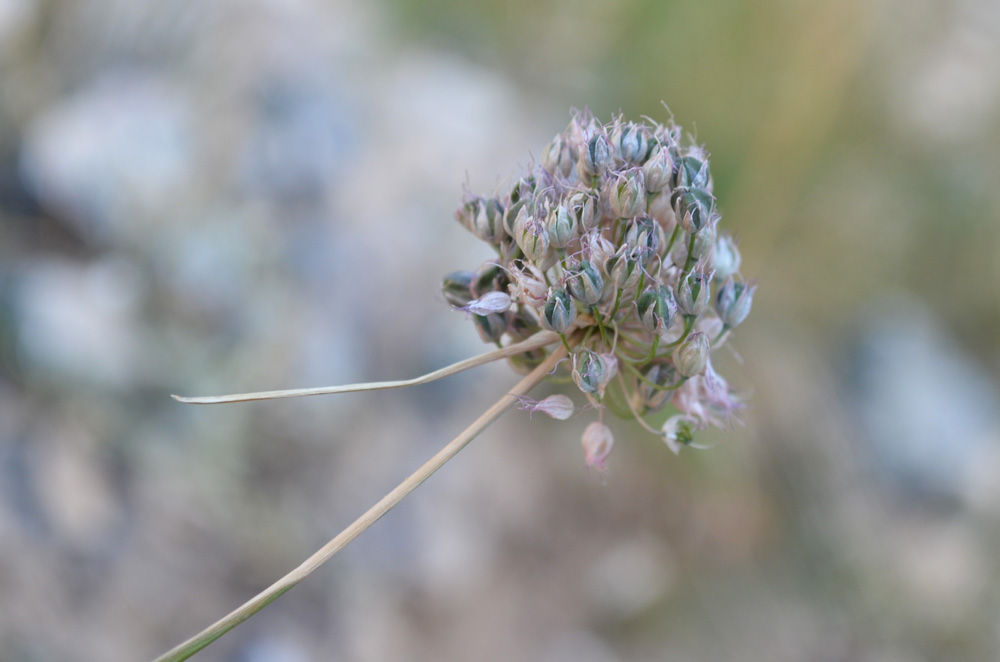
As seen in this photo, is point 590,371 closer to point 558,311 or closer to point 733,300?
point 558,311

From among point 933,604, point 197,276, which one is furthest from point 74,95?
point 933,604

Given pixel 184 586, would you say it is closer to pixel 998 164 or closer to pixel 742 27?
pixel 742 27

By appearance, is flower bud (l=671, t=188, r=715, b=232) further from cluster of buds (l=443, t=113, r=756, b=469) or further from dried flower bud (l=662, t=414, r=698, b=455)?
dried flower bud (l=662, t=414, r=698, b=455)

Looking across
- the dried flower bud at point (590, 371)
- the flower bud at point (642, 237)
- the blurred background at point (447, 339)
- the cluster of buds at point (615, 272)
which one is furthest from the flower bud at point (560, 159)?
the blurred background at point (447, 339)

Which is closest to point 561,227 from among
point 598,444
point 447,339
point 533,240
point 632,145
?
Answer: point 533,240

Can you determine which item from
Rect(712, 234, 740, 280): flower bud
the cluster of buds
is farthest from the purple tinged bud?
Rect(712, 234, 740, 280): flower bud

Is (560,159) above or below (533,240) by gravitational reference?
above
